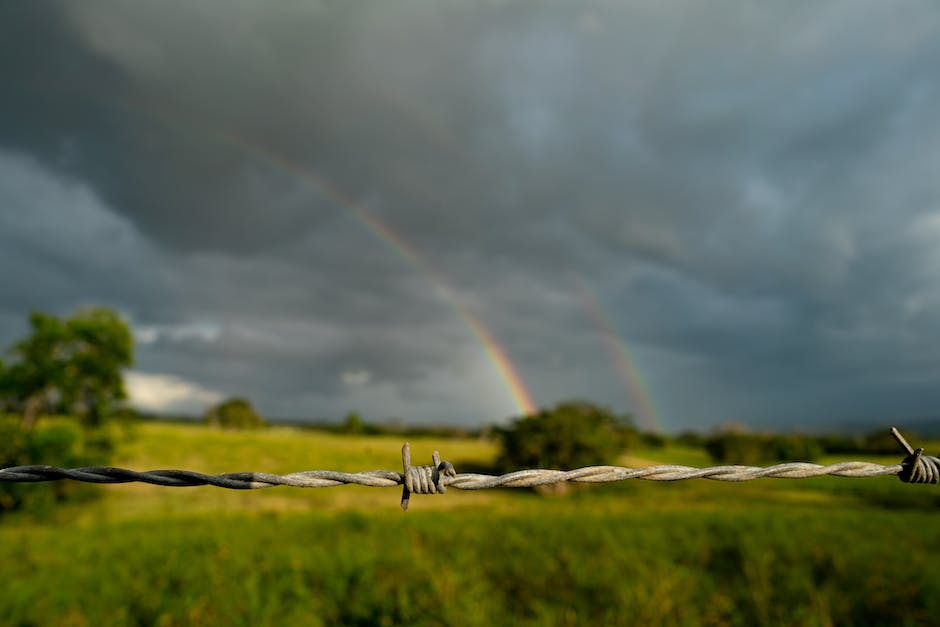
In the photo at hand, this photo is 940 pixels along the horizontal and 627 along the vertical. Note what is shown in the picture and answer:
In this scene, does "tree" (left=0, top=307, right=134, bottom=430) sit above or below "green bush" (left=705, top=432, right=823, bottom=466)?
above

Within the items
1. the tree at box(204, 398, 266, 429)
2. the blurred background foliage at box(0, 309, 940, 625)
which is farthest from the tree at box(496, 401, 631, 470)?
the tree at box(204, 398, 266, 429)

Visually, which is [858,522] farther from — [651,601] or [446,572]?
[446,572]

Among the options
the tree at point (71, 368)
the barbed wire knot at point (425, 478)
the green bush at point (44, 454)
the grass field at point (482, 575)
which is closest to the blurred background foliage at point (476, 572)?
the grass field at point (482, 575)

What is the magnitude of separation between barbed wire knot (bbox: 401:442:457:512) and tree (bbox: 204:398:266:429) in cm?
10757

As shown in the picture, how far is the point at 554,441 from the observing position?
110ft

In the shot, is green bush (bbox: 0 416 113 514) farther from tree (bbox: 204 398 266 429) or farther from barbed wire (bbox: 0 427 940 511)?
tree (bbox: 204 398 266 429)

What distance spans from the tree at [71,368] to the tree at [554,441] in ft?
84.6

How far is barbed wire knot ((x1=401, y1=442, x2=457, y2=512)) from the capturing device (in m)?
1.73

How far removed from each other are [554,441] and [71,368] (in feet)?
102

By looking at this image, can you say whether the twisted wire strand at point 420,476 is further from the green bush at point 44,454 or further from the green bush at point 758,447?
the green bush at point 758,447

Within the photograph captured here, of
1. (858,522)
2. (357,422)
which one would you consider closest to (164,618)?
(858,522)

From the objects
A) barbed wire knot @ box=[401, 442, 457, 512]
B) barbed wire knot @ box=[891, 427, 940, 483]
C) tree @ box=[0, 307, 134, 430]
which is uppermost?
tree @ box=[0, 307, 134, 430]

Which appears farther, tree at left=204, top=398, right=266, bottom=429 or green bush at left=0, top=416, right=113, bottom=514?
tree at left=204, top=398, right=266, bottom=429

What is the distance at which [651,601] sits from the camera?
5.34 m
